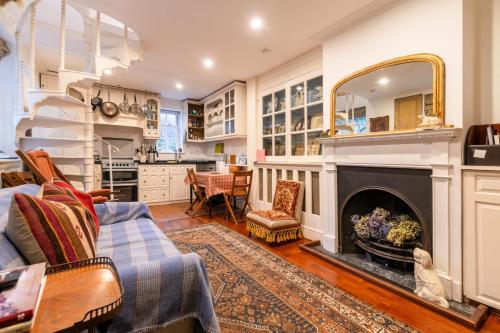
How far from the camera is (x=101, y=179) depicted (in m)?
4.75

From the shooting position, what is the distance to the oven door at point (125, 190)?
16.0 feet

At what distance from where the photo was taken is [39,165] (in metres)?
2.19

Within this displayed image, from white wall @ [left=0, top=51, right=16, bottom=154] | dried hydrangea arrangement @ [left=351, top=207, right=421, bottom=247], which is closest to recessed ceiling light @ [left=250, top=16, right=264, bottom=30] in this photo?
dried hydrangea arrangement @ [left=351, top=207, right=421, bottom=247]

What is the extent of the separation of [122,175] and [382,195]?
4.76 metres

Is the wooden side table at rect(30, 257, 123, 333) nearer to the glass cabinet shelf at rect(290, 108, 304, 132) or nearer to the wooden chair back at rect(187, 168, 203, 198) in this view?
the glass cabinet shelf at rect(290, 108, 304, 132)

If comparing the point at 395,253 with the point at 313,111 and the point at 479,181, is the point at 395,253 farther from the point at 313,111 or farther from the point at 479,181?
the point at 313,111

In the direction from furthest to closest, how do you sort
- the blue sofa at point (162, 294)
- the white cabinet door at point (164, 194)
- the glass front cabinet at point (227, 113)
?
the white cabinet door at point (164, 194) < the glass front cabinet at point (227, 113) < the blue sofa at point (162, 294)

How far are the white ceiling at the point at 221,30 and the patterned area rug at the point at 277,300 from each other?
8.26ft

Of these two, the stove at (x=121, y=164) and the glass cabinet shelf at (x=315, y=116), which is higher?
the glass cabinet shelf at (x=315, y=116)

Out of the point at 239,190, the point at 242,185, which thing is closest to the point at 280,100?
the point at 242,185

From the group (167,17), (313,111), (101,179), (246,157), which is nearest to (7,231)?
(167,17)

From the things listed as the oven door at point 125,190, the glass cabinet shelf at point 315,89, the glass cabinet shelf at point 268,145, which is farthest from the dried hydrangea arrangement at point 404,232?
the oven door at point 125,190

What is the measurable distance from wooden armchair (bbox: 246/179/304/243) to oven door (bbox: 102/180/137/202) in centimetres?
315

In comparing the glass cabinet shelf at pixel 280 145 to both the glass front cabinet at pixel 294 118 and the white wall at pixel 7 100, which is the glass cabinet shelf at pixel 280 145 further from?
the white wall at pixel 7 100
